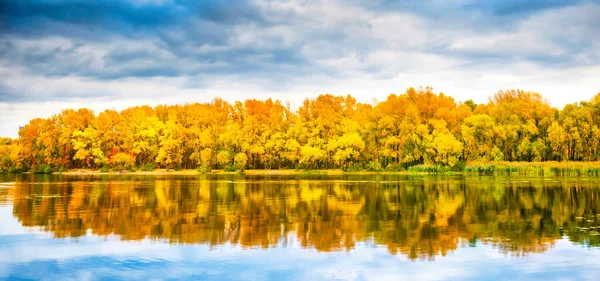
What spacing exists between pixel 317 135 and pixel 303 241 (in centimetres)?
7182

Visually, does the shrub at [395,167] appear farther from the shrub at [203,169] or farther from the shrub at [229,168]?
the shrub at [203,169]

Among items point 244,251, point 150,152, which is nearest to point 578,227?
point 244,251

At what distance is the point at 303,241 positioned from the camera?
54.6 feet

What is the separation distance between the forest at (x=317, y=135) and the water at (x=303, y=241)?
4976 centimetres

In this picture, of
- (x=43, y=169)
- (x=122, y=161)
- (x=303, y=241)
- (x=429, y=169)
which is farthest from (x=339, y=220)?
(x=43, y=169)

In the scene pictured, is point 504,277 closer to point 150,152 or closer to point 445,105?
point 445,105

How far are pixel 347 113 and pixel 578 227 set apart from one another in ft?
256

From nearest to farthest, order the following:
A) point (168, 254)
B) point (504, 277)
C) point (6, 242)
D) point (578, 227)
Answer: point (504, 277) < point (168, 254) < point (6, 242) < point (578, 227)

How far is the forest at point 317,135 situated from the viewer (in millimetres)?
75144

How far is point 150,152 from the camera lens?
96.6 m

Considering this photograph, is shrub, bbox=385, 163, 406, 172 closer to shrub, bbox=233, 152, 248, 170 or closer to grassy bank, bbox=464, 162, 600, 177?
grassy bank, bbox=464, 162, 600, 177

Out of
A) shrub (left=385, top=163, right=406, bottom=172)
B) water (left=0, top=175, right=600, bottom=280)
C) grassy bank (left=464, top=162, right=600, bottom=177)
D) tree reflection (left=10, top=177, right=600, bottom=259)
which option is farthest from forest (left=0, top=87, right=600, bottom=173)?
water (left=0, top=175, right=600, bottom=280)

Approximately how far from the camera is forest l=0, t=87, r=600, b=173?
75.1 metres

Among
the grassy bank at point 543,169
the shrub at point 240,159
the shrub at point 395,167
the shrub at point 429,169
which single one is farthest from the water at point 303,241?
the shrub at point 240,159
